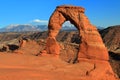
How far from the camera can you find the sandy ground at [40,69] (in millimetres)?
19062

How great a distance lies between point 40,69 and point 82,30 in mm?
6808

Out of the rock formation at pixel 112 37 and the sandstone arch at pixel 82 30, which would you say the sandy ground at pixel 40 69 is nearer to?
the sandstone arch at pixel 82 30

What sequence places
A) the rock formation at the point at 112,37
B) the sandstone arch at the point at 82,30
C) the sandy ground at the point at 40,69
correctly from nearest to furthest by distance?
the sandy ground at the point at 40,69 < the sandstone arch at the point at 82,30 < the rock formation at the point at 112,37

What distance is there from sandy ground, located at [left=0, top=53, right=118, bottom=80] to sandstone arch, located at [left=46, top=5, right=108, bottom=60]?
0.83m

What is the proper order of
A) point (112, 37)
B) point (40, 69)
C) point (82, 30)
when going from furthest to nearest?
1. point (112, 37)
2. point (82, 30)
3. point (40, 69)

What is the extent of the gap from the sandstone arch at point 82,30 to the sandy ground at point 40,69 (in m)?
0.83

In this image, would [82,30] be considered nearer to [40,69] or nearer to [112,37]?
[40,69]

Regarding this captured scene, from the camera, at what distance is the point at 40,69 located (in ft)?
74.2

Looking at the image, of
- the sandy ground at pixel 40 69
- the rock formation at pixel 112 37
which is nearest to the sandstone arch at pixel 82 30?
the sandy ground at pixel 40 69

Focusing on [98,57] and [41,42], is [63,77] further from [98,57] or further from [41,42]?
[41,42]

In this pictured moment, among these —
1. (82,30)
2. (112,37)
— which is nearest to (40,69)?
(82,30)

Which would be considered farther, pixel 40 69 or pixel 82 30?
pixel 82 30

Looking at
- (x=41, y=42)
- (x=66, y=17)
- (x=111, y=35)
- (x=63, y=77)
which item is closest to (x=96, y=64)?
(x=66, y=17)

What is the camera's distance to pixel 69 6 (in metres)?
28.8
